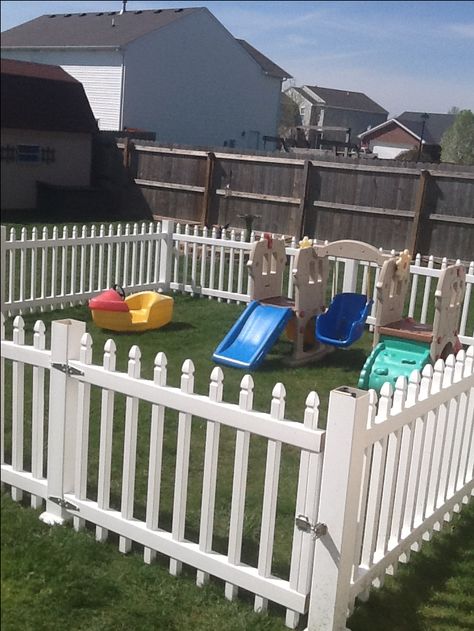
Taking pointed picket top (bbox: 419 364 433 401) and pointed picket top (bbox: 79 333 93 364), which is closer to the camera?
pointed picket top (bbox: 79 333 93 364)

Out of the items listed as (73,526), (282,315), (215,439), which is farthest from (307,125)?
(282,315)

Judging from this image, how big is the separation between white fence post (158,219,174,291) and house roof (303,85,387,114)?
6.71 metres

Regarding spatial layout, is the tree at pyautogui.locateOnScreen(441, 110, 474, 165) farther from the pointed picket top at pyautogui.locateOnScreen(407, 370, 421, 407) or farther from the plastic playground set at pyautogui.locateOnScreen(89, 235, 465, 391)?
the plastic playground set at pyautogui.locateOnScreen(89, 235, 465, 391)

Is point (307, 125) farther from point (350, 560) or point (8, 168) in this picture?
point (350, 560)

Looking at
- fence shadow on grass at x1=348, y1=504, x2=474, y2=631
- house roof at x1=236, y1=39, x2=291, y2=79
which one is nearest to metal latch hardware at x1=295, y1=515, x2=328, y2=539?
fence shadow on grass at x1=348, y1=504, x2=474, y2=631

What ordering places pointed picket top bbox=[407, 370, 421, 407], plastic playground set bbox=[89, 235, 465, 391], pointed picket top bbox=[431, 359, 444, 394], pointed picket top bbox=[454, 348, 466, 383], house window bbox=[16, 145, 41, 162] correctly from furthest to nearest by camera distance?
plastic playground set bbox=[89, 235, 465, 391] → pointed picket top bbox=[454, 348, 466, 383] → pointed picket top bbox=[431, 359, 444, 394] → pointed picket top bbox=[407, 370, 421, 407] → house window bbox=[16, 145, 41, 162]

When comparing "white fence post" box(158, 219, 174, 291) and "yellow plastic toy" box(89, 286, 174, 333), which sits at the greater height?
"white fence post" box(158, 219, 174, 291)

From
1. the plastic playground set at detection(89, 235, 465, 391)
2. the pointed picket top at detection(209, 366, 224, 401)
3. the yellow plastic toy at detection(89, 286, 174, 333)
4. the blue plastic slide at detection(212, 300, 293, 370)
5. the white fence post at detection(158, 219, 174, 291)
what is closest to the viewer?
the pointed picket top at detection(209, 366, 224, 401)

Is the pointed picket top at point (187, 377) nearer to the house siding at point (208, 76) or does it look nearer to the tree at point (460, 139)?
the house siding at point (208, 76)

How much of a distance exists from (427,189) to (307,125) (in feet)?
32.0

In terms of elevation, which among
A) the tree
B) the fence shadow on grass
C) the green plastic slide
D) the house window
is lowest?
the fence shadow on grass

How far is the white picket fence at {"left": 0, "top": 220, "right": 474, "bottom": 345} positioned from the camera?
22.9ft

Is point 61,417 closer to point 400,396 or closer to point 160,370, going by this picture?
point 160,370

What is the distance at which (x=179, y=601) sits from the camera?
8.68 ft
